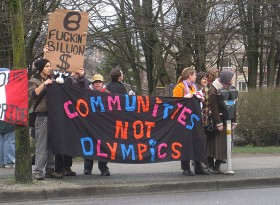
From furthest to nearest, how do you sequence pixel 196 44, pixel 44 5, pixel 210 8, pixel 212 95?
1. pixel 196 44
2. pixel 210 8
3. pixel 44 5
4. pixel 212 95

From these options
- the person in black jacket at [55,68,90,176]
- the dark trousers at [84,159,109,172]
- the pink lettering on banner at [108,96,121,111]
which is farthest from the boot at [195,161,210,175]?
the person in black jacket at [55,68,90,176]

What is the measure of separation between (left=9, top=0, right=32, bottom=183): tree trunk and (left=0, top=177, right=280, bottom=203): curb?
49 centimetres

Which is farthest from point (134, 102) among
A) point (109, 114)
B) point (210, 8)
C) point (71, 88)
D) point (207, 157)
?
point (210, 8)

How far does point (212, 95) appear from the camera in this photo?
950 cm

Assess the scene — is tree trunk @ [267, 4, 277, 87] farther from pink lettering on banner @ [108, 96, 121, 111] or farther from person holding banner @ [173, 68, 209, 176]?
pink lettering on banner @ [108, 96, 121, 111]

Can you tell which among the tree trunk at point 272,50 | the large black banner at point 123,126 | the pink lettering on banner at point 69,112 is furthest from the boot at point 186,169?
the tree trunk at point 272,50

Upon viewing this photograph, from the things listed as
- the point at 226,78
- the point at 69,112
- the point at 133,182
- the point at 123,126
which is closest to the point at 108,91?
the point at 123,126

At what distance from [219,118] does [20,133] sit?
353 cm

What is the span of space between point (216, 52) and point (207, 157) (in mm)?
22520

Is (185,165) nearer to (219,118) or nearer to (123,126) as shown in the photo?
(219,118)

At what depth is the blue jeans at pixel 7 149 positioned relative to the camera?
10.2 metres

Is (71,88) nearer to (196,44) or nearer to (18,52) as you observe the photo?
(18,52)

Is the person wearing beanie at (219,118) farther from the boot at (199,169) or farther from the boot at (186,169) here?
the boot at (186,169)

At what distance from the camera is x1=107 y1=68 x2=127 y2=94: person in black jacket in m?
9.56
